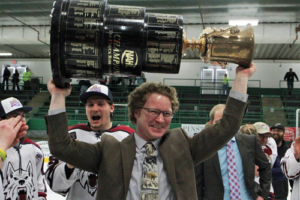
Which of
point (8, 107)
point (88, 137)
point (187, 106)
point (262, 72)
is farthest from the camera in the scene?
point (262, 72)

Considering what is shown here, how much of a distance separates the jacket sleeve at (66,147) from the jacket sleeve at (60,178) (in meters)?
0.48

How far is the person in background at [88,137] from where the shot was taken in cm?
201

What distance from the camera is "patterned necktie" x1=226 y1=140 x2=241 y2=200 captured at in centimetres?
256

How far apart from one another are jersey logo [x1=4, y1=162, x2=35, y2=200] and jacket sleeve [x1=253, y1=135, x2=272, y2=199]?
2.00 metres

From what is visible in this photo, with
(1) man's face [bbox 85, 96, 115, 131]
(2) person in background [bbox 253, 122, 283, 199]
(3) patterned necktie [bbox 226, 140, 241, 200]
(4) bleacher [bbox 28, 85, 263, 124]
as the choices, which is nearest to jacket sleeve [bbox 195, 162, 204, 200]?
(3) patterned necktie [bbox 226, 140, 241, 200]

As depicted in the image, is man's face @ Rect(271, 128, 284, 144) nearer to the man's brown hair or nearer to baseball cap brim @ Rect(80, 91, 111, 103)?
baseball cap brim @ Rect(80, 91, 111, 103)

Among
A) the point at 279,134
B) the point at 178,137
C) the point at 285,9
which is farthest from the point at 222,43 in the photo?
the point at 285,9

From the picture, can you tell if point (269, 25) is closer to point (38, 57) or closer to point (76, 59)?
point (76, 59)

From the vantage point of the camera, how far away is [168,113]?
1.60 m

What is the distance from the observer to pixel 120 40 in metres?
1.20

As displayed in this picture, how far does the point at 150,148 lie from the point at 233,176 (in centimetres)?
132

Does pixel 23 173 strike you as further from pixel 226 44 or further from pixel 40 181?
pixel 226 44

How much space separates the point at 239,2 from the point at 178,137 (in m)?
10.2

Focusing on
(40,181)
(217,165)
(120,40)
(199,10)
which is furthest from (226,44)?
(199,10)
